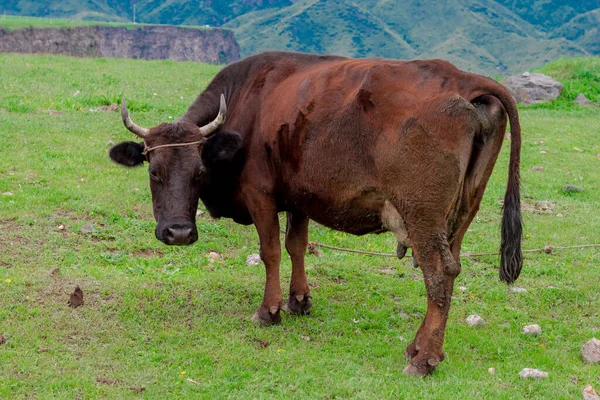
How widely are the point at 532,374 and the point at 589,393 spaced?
0.48 metres

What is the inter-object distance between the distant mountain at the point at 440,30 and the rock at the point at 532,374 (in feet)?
122

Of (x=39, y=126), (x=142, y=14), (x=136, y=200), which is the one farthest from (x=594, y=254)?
(x=142, y=14)

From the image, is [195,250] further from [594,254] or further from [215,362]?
[594,254]

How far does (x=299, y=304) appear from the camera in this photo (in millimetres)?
7191

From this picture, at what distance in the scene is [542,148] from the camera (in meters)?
14.9

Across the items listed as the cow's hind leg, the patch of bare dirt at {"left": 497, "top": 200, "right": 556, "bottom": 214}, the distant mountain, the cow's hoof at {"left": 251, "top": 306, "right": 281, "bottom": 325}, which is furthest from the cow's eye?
the distant mountain

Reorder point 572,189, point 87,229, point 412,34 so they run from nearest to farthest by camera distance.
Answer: point 87,229, point 572,189, point 412,34

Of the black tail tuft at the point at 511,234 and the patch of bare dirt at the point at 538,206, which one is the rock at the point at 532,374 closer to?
the black tail tuft at the point at 511,234

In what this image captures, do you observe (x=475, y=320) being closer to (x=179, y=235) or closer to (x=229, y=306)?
(x=229, y=306)

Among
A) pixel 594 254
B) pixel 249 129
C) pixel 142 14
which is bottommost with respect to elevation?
pixel 142 14

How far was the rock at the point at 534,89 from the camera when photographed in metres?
20.7

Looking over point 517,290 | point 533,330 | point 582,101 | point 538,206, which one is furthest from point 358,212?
point 582,101

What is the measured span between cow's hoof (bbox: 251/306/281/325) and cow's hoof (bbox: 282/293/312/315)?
1.08 ft

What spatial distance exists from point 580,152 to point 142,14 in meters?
76.8
